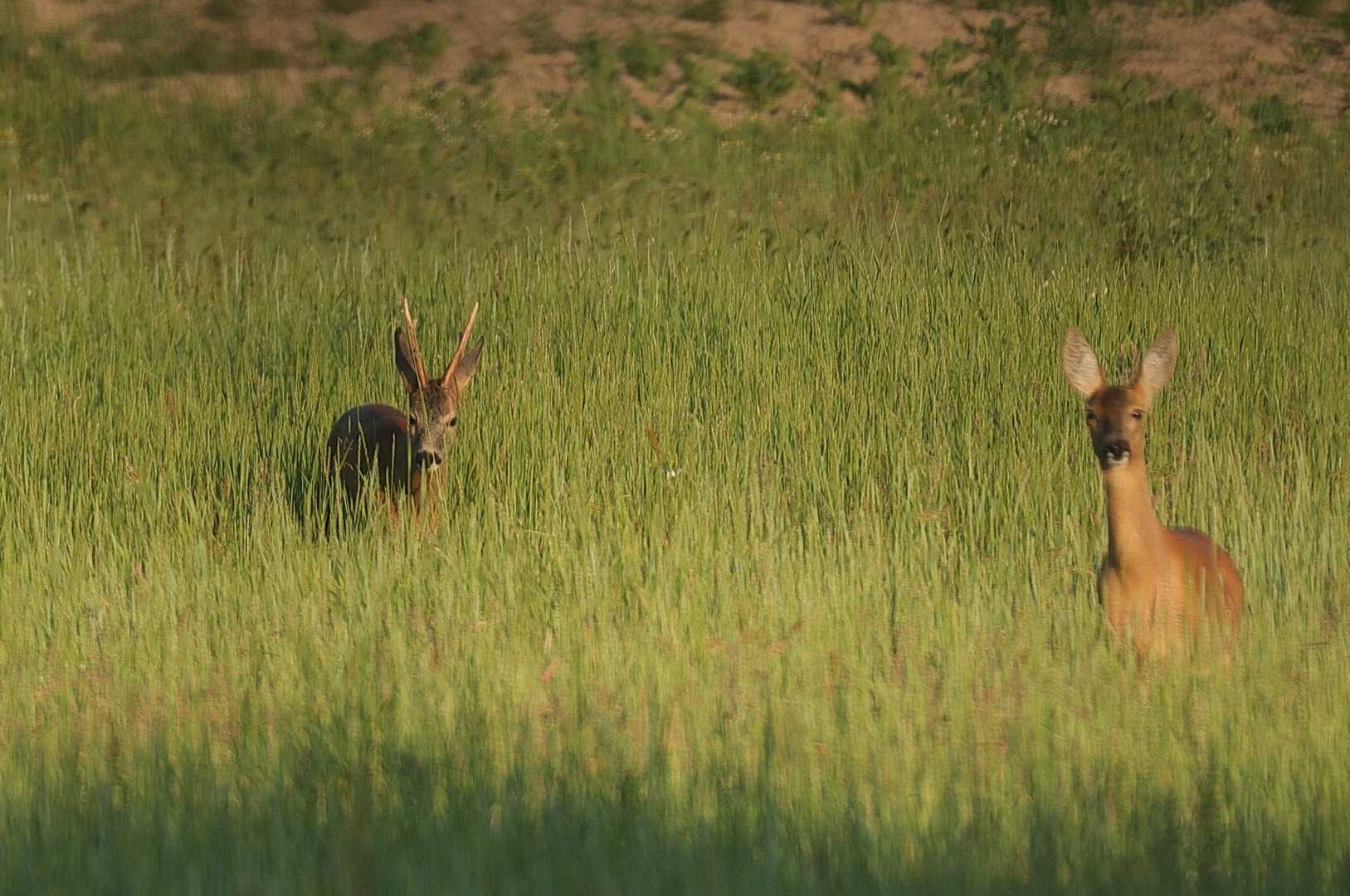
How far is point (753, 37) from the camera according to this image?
54.5ft

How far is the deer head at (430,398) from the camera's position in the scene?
6137 mm

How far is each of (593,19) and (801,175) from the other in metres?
4.97

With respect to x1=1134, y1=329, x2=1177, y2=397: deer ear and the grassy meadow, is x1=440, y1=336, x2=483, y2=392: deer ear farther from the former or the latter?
x1=1134, y1=329, x2=1177, y2=397: deer ear

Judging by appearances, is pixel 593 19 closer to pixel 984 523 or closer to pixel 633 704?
pixel 984 523

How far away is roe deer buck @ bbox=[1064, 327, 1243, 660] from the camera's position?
4.62 m

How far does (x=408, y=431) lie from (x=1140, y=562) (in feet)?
9.01

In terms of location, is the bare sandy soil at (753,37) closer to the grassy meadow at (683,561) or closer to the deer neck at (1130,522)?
the grassy meadow at (683,561)

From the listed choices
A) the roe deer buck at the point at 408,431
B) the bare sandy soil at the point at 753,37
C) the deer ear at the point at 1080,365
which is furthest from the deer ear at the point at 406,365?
the bare sandy soil at the point at 753,37

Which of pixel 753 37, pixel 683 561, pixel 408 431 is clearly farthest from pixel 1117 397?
pixel 753 37

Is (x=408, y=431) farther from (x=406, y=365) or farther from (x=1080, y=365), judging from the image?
(x=1080, y=365)

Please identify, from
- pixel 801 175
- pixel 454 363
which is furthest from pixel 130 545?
pixel 801 175

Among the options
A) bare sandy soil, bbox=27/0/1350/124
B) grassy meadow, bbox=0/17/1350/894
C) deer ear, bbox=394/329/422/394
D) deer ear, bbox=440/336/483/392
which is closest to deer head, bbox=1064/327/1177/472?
grassy meadow, bbox=0/17/1350/894

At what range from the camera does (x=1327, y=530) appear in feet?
18.7

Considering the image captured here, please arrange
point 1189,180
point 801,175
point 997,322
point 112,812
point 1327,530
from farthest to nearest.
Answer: point 801,175, point 1189,180, point 997,322, point 1327,530, point 112,812
